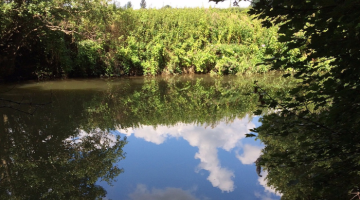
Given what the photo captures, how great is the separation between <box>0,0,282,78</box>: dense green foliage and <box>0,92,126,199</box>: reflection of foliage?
201 inches

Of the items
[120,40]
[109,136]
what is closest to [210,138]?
[109,136]

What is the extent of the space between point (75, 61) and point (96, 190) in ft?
32.2

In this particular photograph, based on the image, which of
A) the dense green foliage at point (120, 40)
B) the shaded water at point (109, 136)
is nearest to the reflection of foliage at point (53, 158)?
the shaded water at point (109, 136)

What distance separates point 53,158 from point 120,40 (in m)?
9.92

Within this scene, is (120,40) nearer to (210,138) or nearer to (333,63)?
(210,138)

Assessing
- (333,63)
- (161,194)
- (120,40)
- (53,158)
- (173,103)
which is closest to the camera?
(333,63)

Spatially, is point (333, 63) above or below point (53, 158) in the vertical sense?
above

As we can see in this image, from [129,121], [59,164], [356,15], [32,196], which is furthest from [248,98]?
[356,15]

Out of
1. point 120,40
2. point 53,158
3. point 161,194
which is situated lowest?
point 161,194

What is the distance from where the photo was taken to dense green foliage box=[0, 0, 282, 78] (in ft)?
33.9

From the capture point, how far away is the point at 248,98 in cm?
857

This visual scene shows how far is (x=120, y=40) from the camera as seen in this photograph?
13.5 m

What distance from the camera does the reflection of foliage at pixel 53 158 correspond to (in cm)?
353

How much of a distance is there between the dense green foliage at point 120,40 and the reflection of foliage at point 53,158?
5109 mm
